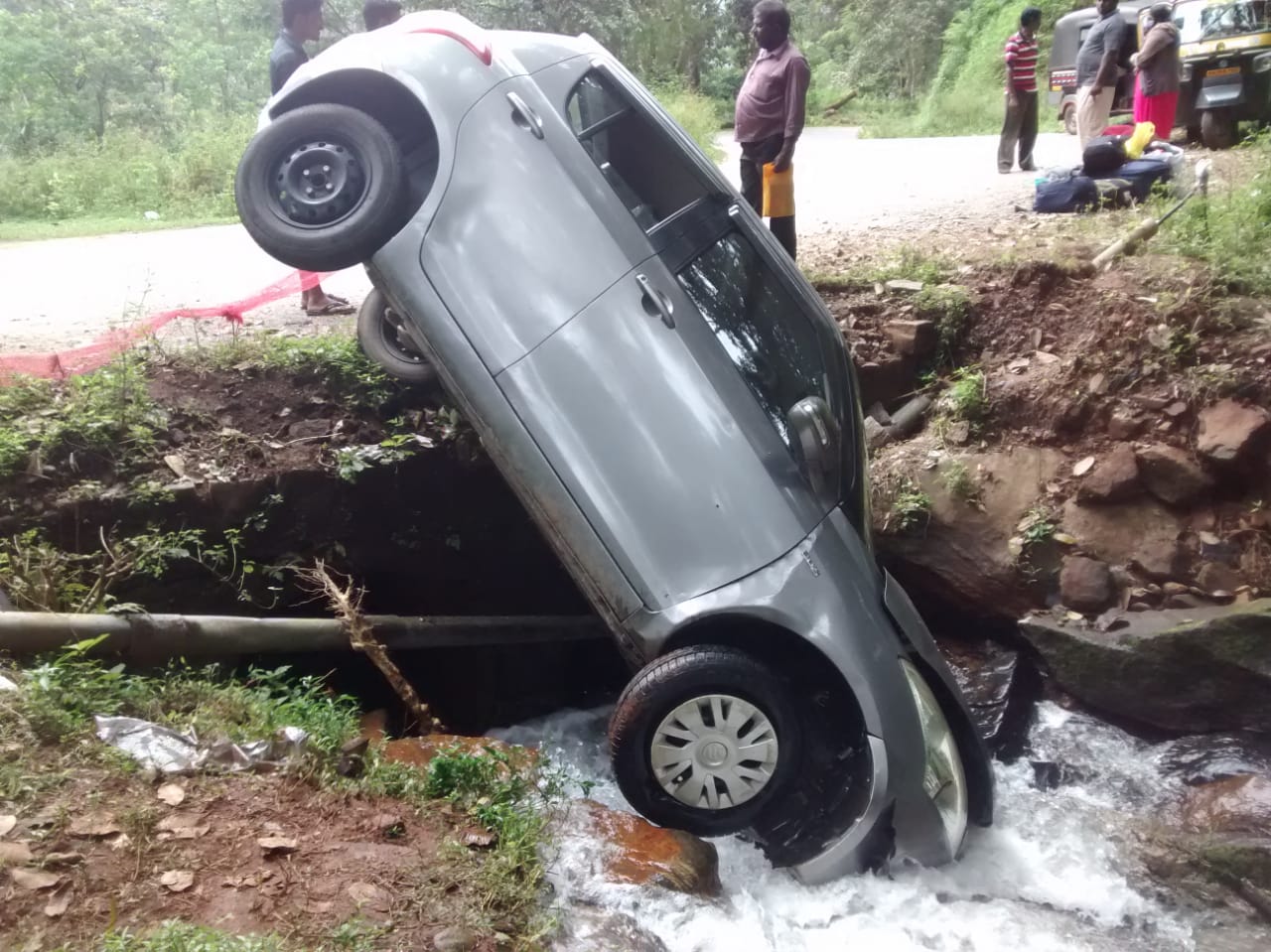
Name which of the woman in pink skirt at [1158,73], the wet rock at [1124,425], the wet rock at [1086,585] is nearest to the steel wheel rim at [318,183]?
the wet rock at [1086,585]

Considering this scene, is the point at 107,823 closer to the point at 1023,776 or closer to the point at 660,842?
the point at 660,842

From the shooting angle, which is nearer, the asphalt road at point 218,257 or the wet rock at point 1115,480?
the wet rock at point 1115,480

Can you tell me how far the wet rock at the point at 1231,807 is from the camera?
3.70 metres

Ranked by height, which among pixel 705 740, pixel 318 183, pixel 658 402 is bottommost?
pixel 705 740

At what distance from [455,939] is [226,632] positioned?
170cm

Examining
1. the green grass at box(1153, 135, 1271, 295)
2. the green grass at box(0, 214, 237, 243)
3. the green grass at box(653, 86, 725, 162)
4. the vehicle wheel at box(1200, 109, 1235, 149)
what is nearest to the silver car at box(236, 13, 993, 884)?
the green grass at box(1153, 135, 1271, 295)

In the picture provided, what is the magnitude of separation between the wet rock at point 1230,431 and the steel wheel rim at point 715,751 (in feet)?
9.55

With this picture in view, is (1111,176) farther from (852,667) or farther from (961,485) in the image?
(852,667)

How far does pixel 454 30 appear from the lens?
12.5ft

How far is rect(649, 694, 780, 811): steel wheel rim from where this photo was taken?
10.4 feet

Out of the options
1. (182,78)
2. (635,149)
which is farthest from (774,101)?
(182,78)

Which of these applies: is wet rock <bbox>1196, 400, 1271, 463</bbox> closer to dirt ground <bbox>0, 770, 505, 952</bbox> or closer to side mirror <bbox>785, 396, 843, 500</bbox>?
side mirror <bbox>785, 396, 843, 500</bbox>

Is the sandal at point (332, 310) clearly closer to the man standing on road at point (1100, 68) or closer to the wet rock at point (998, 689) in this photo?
the wet rock at point (998, 689)

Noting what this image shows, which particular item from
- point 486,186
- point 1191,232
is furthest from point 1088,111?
point 486,186
